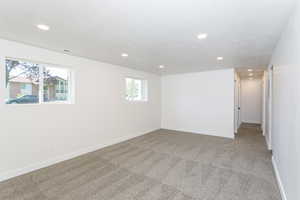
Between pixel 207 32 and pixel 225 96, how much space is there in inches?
136

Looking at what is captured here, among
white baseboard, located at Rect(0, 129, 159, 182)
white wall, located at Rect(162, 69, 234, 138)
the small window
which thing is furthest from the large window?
white wall, located at Rect(162, 69, 234, 138)

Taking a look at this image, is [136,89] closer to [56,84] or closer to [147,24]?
[56,84]

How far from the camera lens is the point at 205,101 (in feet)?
17.5

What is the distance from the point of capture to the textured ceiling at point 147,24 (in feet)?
4.98

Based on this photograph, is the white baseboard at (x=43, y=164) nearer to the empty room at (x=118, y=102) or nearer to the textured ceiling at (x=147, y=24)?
the empty room at (x=118, y=102)

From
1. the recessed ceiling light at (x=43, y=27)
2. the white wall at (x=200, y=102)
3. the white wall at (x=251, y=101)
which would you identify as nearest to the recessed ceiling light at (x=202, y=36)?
the recessed ceiling light at (x=43, y=27)

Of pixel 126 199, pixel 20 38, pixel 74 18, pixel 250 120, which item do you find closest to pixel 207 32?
pixel 74 18

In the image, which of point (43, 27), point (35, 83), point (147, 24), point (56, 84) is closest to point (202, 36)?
point (147, 24)

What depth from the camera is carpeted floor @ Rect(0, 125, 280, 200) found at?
2008mm

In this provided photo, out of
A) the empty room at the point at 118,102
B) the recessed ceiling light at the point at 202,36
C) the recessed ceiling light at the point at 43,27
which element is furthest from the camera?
the recessed ceiling light at the point at 202,36

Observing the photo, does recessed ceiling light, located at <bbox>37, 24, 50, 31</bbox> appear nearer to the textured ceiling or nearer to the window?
the textured ceiling

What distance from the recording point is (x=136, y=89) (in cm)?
541

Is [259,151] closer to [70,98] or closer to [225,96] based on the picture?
[225,96]

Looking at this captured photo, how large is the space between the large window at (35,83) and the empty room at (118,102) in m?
0.02
